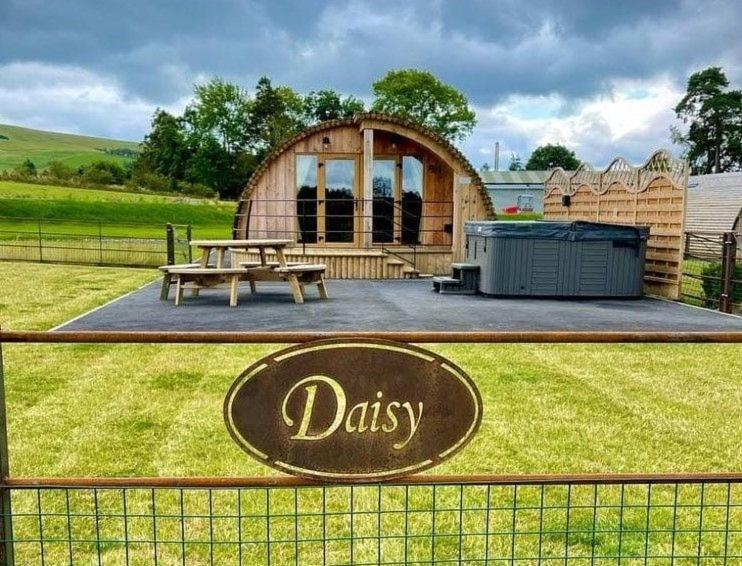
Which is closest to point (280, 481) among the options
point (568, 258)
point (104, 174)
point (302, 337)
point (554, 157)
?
point (302, 337)

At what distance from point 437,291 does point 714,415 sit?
821cm

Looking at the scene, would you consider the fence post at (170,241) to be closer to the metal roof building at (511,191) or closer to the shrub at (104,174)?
the shrub at (104,174)

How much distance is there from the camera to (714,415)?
17.9 ft

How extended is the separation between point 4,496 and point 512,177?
6803 cm

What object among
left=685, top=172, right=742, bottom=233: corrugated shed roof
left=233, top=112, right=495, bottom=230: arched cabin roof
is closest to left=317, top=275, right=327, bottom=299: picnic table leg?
left=233, top=112, right=495, bottom=230: arched cabin roof

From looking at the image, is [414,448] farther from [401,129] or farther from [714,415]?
[401,129]

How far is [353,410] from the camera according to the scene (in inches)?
83.8

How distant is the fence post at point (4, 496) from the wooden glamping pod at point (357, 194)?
1510 cm

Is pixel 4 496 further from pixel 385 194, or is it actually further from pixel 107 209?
pixel 107 209

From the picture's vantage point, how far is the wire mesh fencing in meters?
3.16

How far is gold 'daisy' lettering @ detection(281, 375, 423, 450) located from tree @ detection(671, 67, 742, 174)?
5938 cm

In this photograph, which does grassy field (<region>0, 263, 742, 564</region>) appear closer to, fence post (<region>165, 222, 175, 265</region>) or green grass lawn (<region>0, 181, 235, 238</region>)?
fence post (<region>165, 222, 175, 265</region>)

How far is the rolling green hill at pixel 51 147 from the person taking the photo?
3285 inches

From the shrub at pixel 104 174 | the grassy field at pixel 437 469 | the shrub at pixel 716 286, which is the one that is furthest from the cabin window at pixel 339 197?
the shrub at pixel 104 174
